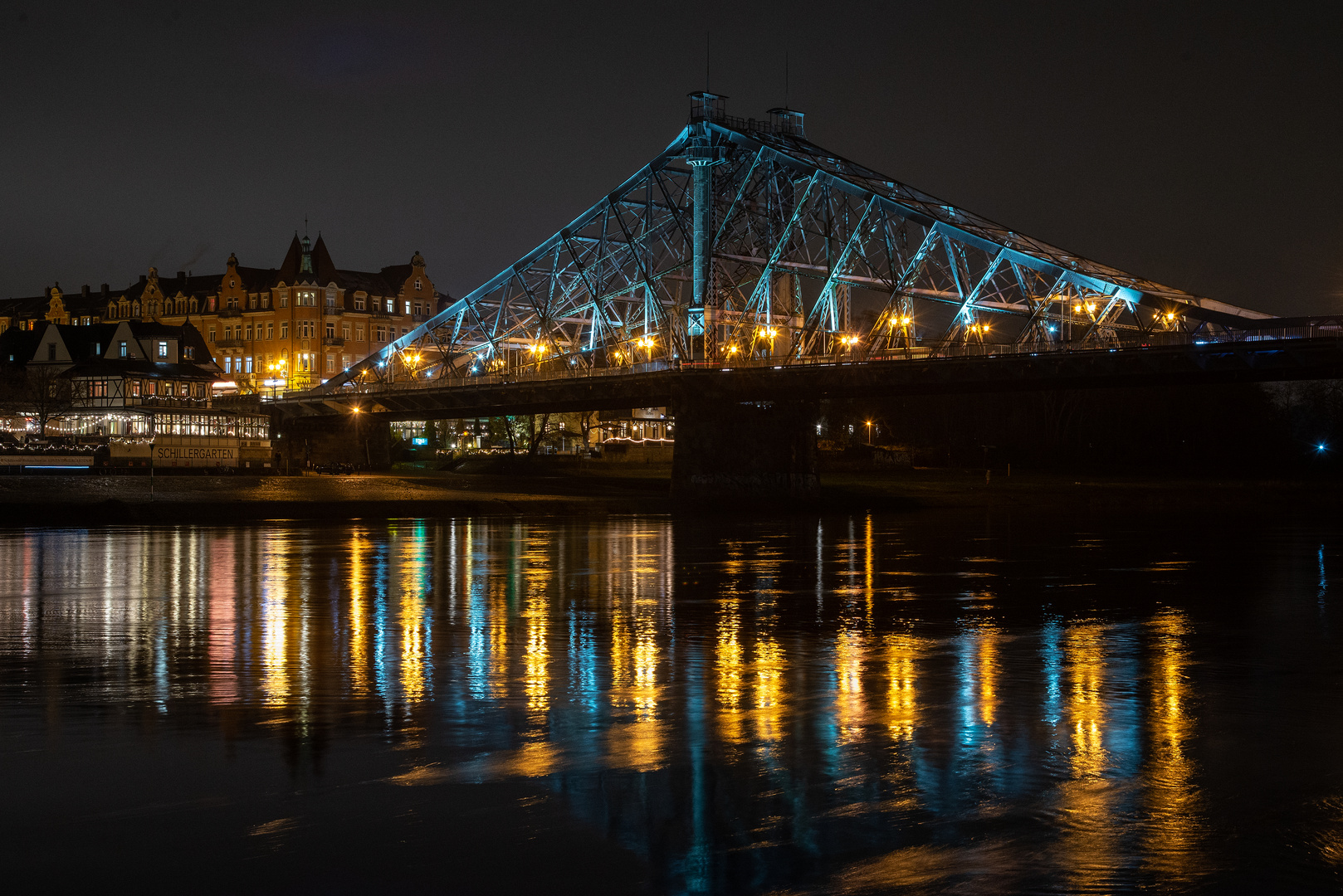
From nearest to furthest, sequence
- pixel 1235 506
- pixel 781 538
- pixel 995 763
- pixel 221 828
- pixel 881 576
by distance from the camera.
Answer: pixel 221 828 < pixel 995 763 < pixel 881 576 < pixel 781 538 < pixel 1235 506

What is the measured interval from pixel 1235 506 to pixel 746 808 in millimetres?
72067

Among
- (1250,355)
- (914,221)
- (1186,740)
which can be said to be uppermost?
(914,221)

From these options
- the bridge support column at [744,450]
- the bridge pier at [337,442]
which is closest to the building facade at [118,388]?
the bridge pier at [337,442]

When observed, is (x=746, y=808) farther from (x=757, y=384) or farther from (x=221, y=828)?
(x=757, y=384)

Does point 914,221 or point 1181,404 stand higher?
point 914,221

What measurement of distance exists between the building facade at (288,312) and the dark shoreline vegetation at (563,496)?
5946 centimetres

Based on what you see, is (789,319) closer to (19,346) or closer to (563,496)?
(563,496)

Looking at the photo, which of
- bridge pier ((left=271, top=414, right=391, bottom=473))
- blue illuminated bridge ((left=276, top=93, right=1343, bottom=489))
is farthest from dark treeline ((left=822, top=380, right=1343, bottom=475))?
bridge pier ((left=271, top=414, right=391, bottom=473))

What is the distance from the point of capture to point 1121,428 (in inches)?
5064

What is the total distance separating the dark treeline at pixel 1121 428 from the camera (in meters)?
121

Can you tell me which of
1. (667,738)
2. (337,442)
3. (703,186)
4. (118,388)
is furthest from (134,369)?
(667,738)

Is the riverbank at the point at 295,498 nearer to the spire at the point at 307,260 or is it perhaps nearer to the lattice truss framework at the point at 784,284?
the lattice truss framework at the point at 784,284

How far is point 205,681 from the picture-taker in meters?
16.7

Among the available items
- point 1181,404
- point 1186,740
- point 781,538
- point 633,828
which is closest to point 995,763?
point 1186,740
